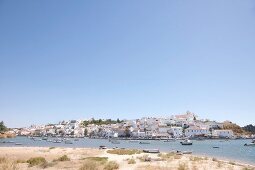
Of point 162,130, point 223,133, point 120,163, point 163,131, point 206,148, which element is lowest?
point 120,163

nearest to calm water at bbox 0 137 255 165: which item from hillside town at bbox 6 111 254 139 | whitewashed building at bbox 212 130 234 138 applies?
hillside town at bbox 6 111 254 139

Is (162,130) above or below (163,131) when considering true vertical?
above

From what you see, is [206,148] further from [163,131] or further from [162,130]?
[162,130]

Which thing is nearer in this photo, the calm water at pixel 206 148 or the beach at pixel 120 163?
the beach at pixel 120 163

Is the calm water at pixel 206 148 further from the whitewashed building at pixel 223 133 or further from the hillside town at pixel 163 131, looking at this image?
the whitewashed building at pixel 223 133

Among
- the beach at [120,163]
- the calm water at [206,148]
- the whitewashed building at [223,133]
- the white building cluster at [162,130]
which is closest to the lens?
the beach at [120,163]

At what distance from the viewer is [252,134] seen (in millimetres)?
171750

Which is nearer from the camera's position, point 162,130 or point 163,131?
point 163,131

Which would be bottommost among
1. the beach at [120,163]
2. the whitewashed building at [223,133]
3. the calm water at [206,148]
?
the beach at [120,163]

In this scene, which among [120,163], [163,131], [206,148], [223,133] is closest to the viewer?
[120,163]

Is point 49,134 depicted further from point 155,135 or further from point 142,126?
point 155,135

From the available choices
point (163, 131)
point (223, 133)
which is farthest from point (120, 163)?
point (223, 133)

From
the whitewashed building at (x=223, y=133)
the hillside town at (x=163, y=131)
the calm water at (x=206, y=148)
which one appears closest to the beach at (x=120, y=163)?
the calm water at (x=206, y=148)

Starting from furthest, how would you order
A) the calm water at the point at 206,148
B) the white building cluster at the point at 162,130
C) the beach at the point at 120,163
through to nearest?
the white building cluster at the point at 162,130, the calm water at the point at 206,148, the beach at the point at 120,163
